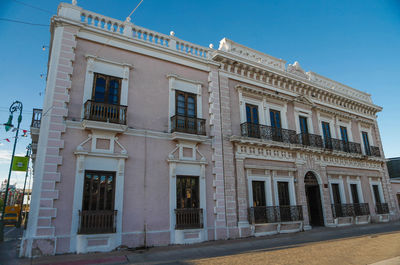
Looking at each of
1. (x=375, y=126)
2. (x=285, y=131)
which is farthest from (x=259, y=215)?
(x=375, y=126)

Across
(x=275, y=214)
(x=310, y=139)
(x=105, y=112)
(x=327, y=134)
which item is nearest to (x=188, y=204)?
(x=275, y=214)

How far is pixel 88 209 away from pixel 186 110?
18.8ft

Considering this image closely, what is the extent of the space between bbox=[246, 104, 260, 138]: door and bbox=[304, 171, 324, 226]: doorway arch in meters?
4.38

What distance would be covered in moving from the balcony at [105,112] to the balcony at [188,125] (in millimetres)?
2094

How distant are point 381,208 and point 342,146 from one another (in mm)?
5338

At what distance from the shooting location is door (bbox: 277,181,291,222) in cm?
1309

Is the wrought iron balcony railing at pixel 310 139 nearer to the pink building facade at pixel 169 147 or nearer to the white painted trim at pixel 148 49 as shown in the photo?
the pink building facade at pixel 169 147

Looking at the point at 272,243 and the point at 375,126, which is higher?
the point at 375,126

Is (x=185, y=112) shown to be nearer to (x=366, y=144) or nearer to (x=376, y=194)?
(x=366, y=144)

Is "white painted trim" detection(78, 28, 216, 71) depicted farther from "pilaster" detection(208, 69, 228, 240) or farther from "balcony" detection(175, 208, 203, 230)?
"balcony" detection(175, 208, 203, 230)

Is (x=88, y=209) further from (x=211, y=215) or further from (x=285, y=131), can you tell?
(x=285, y=131)

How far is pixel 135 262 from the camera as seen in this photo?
287 inches

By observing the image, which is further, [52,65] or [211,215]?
[211,215]

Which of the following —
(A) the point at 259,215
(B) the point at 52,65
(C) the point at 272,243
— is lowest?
(C) the point at 272,243
